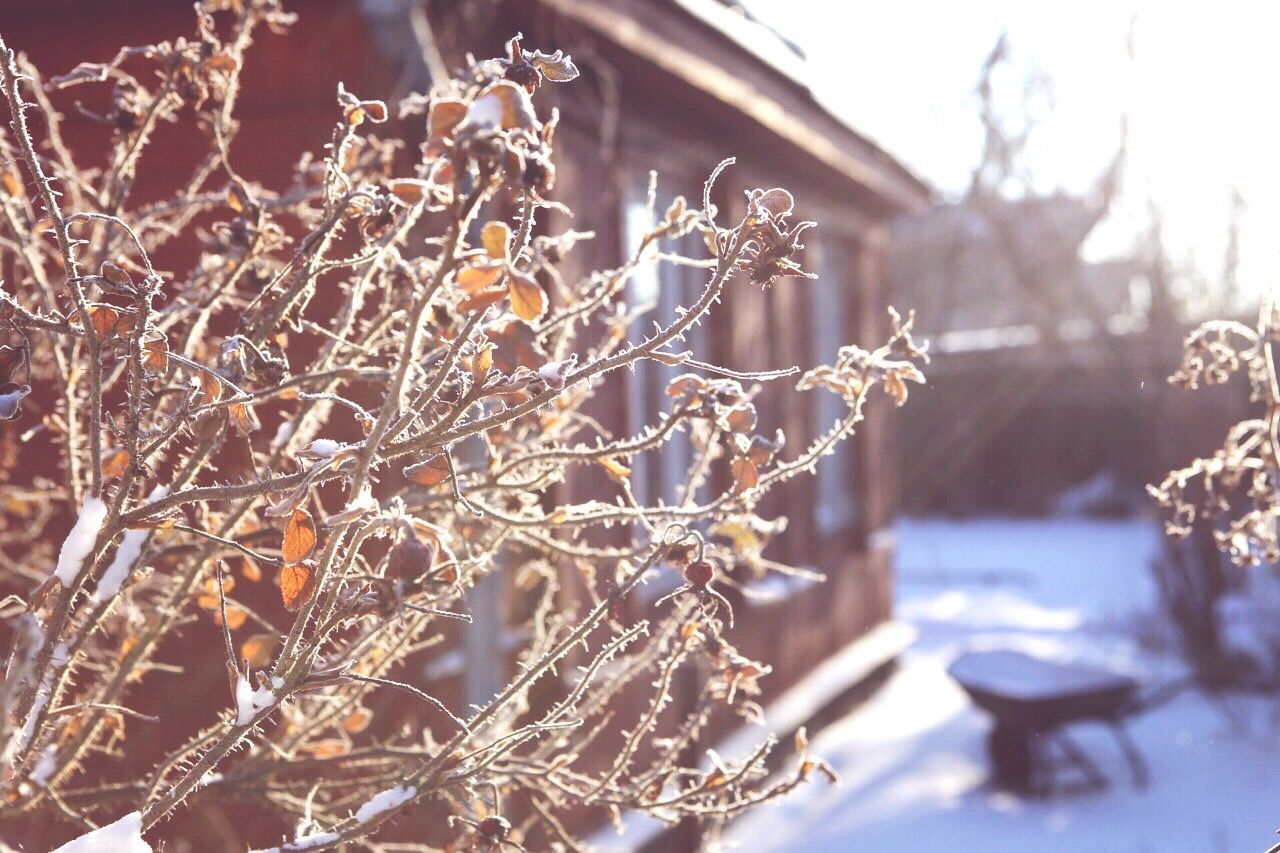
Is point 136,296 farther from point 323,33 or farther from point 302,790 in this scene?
point 323,33

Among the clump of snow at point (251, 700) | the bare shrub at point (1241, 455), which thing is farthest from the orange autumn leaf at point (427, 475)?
the bare shrub at point (1241, 455)

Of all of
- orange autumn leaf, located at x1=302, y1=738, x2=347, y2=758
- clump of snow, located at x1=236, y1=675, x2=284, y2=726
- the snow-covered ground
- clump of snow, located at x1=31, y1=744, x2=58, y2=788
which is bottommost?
the snow-covered ground

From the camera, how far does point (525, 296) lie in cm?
112

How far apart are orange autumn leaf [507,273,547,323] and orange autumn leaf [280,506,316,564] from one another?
340mm

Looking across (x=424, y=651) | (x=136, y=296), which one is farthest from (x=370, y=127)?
(x=136, y=296)

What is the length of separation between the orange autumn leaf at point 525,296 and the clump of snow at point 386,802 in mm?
641

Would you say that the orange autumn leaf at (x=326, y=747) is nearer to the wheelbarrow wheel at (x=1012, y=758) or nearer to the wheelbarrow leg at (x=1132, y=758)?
the wheelbarrow wheel at (x=1012, y=758)

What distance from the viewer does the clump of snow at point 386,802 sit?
140cm

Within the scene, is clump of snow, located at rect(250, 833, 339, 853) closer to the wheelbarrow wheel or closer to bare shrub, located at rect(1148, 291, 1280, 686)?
bare shrub, located at rect(1148, 291, 1280, 686)

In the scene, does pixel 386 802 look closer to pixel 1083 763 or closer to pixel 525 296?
pixel 525 296

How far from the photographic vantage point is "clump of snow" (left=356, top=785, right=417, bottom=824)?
140cm

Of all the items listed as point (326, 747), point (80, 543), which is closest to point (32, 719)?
point (80, 543)

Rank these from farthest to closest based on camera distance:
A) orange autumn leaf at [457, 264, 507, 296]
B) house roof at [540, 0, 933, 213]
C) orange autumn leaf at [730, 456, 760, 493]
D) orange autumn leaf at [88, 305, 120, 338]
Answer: house roof at [540, 0, 933, 213], orange autumn leaf at [730, 456, 760, 493], orange autumn leaf at [88, 305, 120, 338], orange autumn leaf at [457, 264, 507, 296]

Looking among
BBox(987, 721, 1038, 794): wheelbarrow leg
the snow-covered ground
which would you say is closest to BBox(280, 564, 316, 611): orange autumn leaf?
the snow-covered ground
